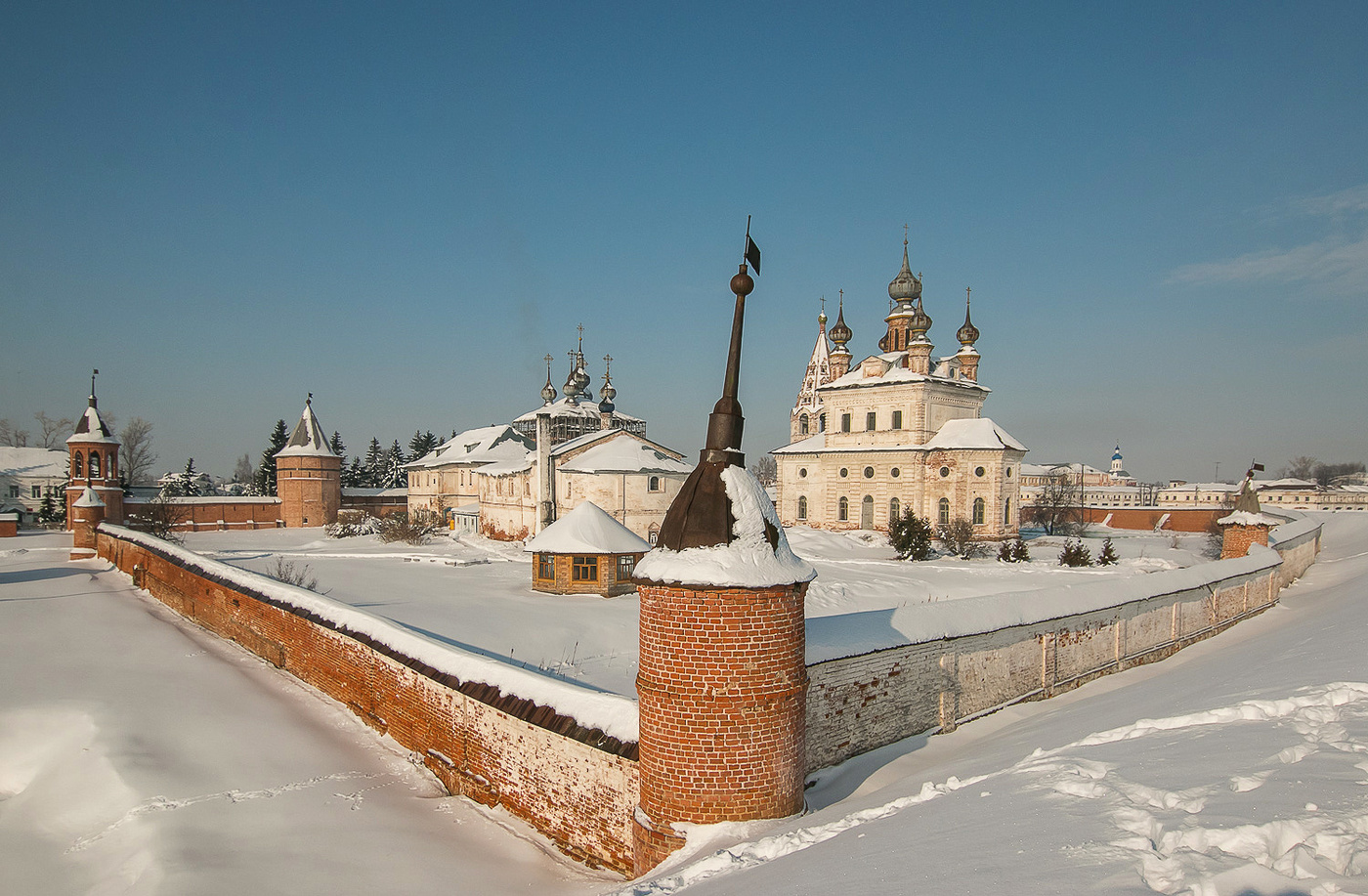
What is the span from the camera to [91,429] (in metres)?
32.2

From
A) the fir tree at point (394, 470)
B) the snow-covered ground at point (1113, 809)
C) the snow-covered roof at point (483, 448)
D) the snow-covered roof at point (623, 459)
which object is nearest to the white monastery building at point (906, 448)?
the snow-covered roof at point (623, 459)

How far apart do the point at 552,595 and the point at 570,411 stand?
2302 centimetres

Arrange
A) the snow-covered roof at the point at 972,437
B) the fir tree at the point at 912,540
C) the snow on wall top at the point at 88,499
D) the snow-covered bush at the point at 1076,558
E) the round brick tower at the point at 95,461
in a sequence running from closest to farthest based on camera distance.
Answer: the snow-covered bush at the point at 1076,558, the fir tree at the point at 912,540, the snow on wall top at the point at 88,499, the round brick tower at the point at 95,461, the snow-covered roof at the point at 972,437

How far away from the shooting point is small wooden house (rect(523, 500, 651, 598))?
21.1m

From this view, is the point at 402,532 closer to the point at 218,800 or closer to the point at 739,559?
the point at 218,800

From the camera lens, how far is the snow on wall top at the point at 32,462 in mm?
60906

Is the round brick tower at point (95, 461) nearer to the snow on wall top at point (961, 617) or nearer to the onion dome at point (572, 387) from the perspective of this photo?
the onion dome at point (572, 387)

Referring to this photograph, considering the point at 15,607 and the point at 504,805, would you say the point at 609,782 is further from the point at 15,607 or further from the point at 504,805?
the point at 15,607

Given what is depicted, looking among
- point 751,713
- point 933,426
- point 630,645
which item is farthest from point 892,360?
point 751,713

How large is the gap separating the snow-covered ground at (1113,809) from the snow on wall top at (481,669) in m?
1.53

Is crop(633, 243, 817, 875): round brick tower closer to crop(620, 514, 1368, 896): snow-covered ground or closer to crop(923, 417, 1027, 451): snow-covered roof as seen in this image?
crop(620, 514, 1368, 896): snow-covered ground

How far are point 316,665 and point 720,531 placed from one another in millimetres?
8775

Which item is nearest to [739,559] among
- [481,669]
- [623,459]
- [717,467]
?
[717,467]

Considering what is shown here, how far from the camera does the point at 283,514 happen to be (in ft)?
150
